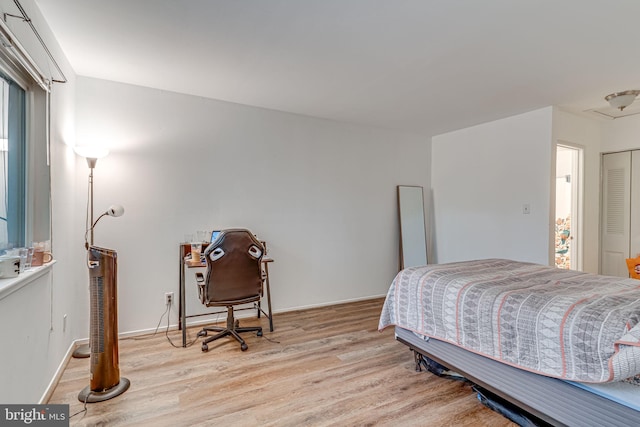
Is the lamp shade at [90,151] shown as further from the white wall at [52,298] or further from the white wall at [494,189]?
the white wall at [494,189]

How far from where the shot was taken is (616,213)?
13.4ft

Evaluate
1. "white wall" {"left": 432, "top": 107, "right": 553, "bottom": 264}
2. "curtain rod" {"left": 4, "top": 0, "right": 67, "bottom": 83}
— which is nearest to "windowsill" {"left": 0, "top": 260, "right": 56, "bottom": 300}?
"curtain rod" {"left": 4, "top": 0, "right": 67, "bottom": 83}

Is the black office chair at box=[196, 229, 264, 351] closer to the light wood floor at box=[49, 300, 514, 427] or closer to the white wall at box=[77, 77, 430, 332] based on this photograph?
the light wood floor at box=[49, 300, 514, 427]

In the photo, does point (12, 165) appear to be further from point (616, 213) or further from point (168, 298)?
point (616, 213)

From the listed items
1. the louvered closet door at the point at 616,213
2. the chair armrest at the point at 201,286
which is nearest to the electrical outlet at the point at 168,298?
the chair armrest at the point at 201,286

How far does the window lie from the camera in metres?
1.73

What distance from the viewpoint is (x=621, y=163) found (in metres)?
4.04

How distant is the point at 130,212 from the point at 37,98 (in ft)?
4.10

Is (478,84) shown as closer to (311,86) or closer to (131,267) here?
(311,86)

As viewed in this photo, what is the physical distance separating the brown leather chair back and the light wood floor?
0.47m

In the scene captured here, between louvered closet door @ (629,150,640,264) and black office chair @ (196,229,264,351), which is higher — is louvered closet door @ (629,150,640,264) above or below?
above

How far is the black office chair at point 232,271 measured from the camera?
2645 mm

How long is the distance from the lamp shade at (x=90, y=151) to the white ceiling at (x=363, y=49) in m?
0.68

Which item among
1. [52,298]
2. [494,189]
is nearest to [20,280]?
[52,298]
